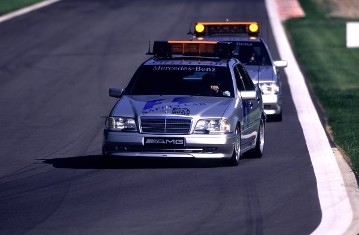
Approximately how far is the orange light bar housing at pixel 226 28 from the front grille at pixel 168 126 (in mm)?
7995

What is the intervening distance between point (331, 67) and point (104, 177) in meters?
19.8

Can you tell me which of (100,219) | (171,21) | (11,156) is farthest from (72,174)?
(171,21)

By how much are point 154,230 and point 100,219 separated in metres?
0.80

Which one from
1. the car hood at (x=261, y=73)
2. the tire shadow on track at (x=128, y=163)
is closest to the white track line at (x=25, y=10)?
the car hood at (x=261, y=73)

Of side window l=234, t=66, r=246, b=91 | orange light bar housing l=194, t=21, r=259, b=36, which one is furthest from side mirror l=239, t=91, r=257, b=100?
orange light bar housing l=194, t=21, r=259, b=36

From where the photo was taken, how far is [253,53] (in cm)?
Result: 2347

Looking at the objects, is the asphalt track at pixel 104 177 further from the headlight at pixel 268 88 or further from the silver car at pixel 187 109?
the headlight at pixel 268 88

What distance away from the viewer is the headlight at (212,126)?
15.8 metres

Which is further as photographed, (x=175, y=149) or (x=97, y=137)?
(x=97, y=137)

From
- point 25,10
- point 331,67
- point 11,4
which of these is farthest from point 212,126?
point 11,4

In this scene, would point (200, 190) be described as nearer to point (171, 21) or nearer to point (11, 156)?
point (11, 156)

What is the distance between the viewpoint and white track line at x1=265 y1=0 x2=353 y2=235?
1180 centimetres

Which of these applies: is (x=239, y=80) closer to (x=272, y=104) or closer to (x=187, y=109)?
(x=187, y=109)

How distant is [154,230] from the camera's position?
441 inches
